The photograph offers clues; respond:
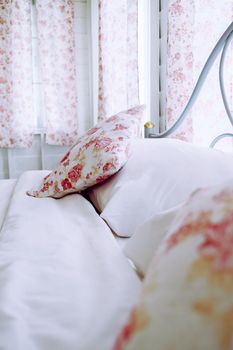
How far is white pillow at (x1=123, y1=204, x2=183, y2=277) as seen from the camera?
0.73 m

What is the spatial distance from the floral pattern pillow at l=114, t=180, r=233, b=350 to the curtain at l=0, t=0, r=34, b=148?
10.8ft

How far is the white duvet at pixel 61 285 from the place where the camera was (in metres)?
0.55

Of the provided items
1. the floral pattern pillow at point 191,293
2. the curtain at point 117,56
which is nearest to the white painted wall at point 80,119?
the curtain at point 117,56

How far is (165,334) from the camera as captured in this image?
36 centimetres

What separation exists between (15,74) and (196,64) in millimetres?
2218

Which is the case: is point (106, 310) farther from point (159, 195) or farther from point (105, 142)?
point (105, 142)

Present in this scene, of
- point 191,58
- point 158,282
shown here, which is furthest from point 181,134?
point 158,282

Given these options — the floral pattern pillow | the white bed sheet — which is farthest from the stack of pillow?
the white bed sheet

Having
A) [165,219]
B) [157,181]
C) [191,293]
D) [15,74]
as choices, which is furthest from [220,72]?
[15,74]


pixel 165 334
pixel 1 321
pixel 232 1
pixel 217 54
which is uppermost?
pixel 232 1

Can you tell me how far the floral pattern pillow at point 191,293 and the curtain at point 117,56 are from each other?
2203 millimetres

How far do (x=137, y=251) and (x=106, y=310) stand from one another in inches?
7.6

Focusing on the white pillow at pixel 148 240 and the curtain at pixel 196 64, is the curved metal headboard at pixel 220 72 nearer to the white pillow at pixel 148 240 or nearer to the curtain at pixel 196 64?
the curtain at pixel 196 64

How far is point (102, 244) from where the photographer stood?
0.90 meters
